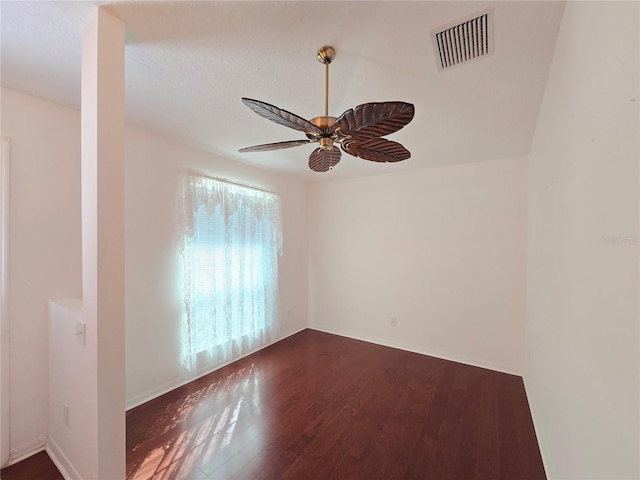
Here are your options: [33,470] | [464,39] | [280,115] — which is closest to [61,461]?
[33,470]

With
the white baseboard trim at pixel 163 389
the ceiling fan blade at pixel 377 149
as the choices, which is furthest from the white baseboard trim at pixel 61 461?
the ceiling fan blade at pixel 377 149

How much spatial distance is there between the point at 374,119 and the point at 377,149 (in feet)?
1.21

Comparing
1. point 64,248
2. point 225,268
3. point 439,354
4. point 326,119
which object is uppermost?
point 326,119

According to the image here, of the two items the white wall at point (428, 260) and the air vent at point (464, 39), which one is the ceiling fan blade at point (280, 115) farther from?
the white wall at point (428, 260)

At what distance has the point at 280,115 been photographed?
4.08 ft

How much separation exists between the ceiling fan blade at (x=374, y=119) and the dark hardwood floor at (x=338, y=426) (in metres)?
1.99

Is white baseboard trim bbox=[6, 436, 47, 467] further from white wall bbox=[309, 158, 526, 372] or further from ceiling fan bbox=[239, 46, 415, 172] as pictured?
white wall bbox=[309, 158, 526, 372]

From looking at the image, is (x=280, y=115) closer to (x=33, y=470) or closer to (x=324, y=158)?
(x=324, y=158)

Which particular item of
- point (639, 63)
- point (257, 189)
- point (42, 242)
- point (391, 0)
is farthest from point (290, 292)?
point (639, 63)

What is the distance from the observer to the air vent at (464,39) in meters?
1.17

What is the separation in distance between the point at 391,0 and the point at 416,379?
3.04 meters

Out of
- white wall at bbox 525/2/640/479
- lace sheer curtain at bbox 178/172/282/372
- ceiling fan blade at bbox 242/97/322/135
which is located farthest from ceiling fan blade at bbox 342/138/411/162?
lace sheer curtain at bbox 178/172/282/372

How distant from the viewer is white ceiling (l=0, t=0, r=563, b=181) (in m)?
1.13

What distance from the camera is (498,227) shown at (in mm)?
2971
